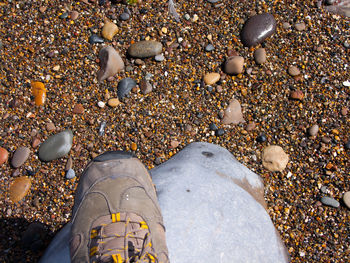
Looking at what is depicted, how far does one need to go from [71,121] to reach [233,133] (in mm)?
1147

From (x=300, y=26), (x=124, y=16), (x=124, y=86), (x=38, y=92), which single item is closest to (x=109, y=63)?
(x=124, y=86)

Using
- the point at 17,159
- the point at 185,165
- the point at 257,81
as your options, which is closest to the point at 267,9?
the point at 257,81

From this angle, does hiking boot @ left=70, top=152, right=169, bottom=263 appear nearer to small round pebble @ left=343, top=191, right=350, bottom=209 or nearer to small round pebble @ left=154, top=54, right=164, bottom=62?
small round pebble @ left=154, top=54, right=164, bottom=62

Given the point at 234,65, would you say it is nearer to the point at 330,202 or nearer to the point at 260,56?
the point at 260,56

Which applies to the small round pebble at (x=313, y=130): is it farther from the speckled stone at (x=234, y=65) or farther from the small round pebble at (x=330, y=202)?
the speckled stone at (x=234, y=65)

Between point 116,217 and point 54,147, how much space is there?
A: 77 cm

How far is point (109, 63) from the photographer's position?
7.36ft

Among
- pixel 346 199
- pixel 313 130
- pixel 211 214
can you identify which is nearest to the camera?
pixel 211 214

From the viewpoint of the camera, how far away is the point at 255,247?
1.72m

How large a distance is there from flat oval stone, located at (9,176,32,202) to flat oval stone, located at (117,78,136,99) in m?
0.85

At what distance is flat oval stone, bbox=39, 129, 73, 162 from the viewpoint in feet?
6.97

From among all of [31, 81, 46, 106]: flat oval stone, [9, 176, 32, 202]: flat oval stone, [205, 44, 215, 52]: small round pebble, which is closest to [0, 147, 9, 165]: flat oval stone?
[9, 176, 32, 202]: flat oval stone

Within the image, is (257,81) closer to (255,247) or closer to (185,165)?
(185,165)

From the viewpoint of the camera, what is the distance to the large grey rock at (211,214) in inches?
65.0
